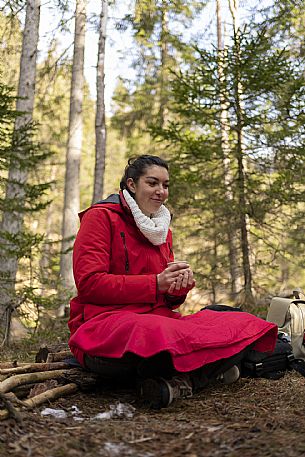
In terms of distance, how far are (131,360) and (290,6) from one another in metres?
9.67

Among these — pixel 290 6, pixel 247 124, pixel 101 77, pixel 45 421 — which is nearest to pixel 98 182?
pixel 101 77

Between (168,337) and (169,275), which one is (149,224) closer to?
(169,275)

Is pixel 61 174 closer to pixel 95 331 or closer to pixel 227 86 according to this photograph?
pixel 227 86

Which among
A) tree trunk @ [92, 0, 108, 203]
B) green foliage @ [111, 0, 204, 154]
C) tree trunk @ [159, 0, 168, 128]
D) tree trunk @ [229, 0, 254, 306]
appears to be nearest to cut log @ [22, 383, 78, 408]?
tree trunk @ [229, 0, 254, 306]

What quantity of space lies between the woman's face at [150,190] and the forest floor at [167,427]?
1.47 meters

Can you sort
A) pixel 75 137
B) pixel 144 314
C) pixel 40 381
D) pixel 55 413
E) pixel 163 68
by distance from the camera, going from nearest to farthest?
pixel 55 413 < pixel 144 314 < pixel 40 381 < pixel 75 137 < pixel 163 68

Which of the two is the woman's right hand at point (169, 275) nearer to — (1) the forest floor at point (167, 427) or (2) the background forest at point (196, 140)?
(1) the forest floor at point (167, 427)

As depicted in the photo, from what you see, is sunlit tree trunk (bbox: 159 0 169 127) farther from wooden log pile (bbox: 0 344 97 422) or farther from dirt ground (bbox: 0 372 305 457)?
dirt ground (bbox: 0 372 305 457)

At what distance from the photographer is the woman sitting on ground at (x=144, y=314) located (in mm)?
3484

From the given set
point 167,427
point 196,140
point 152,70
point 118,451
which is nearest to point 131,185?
point 167,427

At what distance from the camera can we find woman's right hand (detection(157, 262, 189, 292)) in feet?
12.5

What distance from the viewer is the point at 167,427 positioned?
2.86 meters

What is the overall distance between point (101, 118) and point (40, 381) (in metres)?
9.89

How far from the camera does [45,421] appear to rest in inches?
116
